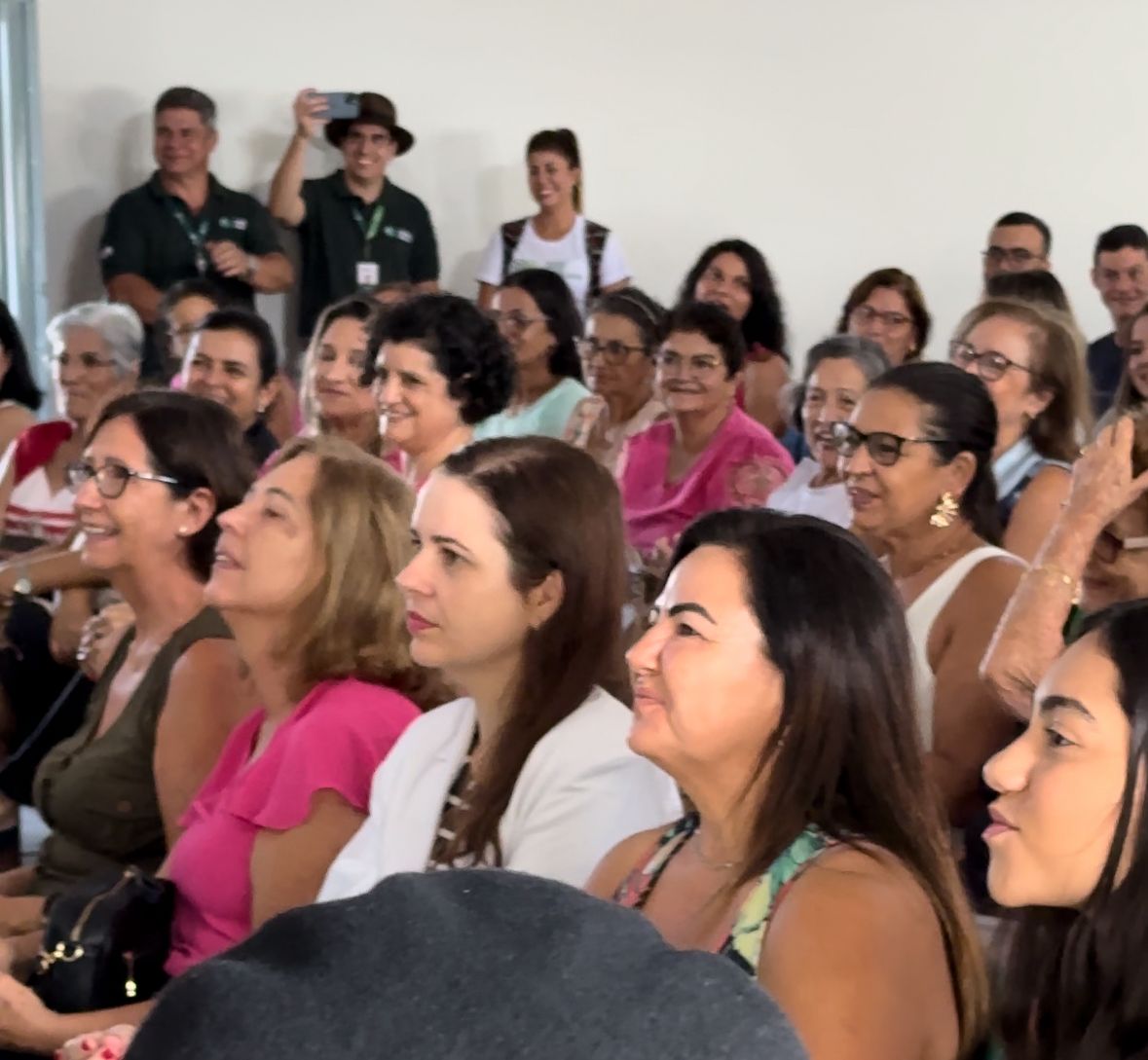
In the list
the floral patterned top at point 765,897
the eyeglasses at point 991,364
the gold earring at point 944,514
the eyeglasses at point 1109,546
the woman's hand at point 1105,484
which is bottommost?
the floral patterned top at point 765,897

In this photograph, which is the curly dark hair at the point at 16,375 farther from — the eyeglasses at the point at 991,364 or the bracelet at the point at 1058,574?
the bracelet at the point at 1058,574

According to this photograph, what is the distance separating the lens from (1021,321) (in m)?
3.17

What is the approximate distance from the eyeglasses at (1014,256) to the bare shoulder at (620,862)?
4234 millimetres

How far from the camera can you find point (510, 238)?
20.4ft

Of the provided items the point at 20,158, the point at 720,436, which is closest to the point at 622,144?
the point at 20,158

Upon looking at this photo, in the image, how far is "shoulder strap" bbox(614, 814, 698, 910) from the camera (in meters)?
1.43

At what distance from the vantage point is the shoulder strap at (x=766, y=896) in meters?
1.24

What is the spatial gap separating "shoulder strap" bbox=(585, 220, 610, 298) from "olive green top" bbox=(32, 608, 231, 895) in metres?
4.08

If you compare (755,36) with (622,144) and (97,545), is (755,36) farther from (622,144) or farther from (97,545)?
(97,545)

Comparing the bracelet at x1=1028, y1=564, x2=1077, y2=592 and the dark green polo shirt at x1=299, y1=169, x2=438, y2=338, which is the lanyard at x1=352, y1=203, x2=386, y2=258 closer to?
the dark green polo shirt at x1=299, y1=169, x2=438, y2=338

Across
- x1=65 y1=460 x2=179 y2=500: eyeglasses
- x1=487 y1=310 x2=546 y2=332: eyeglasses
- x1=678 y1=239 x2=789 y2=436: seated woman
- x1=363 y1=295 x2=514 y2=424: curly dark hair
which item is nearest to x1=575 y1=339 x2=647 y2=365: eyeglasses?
x1=487 y1=310 x2=546 y2=332: eyeglasses

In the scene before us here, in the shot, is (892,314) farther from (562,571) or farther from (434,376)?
(562,571)

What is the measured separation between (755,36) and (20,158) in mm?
2886

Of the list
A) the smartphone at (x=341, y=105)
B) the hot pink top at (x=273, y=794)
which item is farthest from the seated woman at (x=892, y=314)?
the hot pink top at (x=273, y=794)
